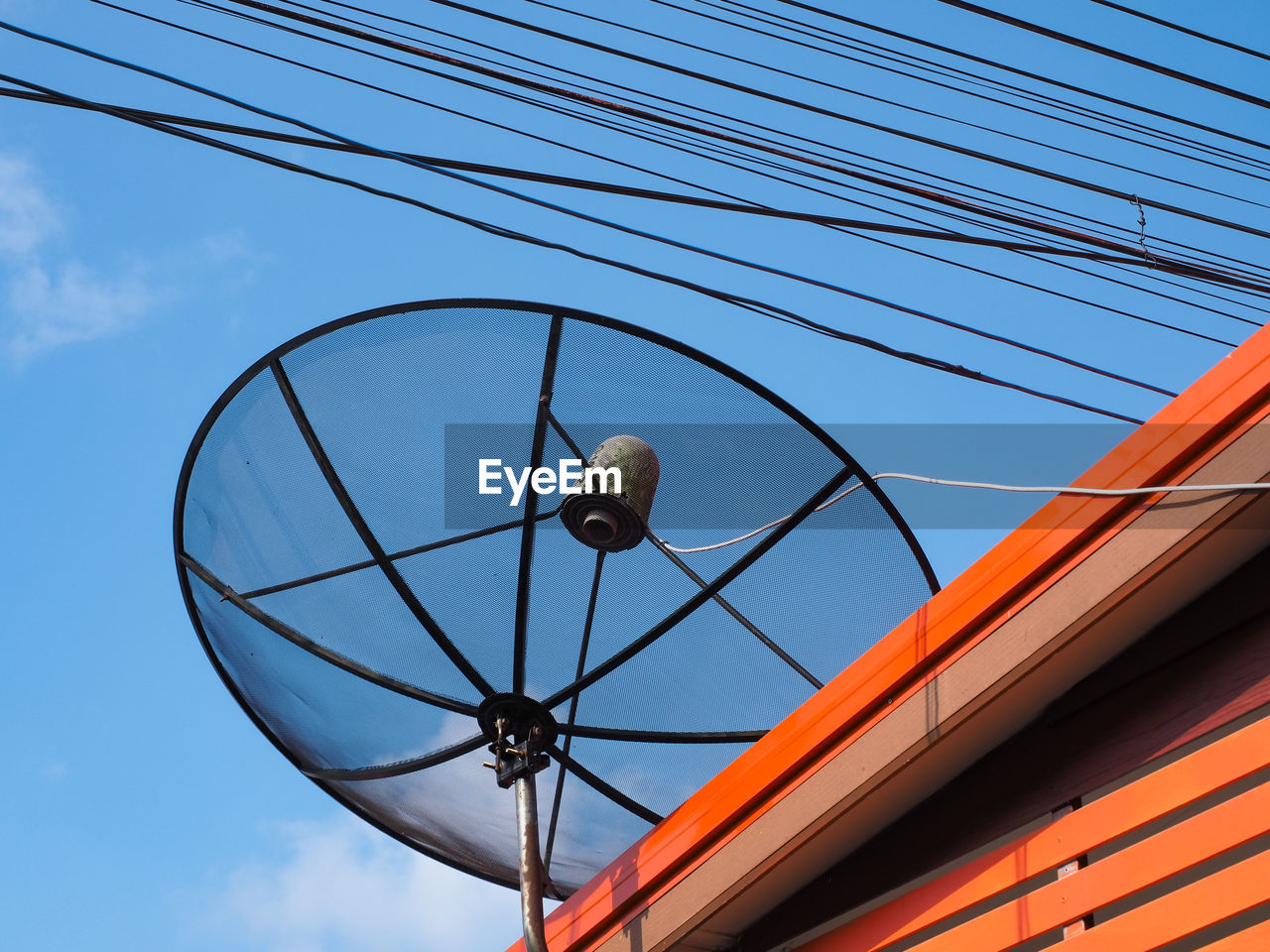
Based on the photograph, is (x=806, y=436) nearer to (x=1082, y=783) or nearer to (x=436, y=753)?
(x=436, y=753)

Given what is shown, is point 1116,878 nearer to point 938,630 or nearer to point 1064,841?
point 1064,841

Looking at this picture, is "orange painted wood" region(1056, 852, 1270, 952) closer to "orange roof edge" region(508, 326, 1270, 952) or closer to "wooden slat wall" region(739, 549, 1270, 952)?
"wooden slat wall" region(739, 549, 1270, 952)

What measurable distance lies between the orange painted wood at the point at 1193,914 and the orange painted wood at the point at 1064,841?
13 centimetres

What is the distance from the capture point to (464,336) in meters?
5.63

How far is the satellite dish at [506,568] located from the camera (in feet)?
18.6

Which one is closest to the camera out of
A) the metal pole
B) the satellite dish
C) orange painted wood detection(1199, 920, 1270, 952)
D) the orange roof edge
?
orange painted wood detection(1199, 920, 1270, 952)

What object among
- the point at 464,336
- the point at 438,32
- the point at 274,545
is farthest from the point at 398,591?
the point at 438,32

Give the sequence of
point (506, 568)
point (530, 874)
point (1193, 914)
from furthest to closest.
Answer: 1. point (506, 568)
2. point (530, 874)
3. point (1193, 914)

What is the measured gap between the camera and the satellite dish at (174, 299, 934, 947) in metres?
5.66

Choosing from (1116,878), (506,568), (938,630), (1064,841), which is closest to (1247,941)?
(1116,878)

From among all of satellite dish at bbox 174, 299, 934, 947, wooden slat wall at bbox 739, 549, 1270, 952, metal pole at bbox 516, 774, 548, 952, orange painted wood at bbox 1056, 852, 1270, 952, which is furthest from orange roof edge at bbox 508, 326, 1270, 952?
satellite dish at bbox 174, 299, 934, 947

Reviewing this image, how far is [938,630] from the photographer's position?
3.34m

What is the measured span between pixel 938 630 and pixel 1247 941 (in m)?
1.02

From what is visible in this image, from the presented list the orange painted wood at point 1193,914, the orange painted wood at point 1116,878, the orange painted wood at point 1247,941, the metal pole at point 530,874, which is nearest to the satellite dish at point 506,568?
the metal pole at point 530,874
